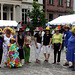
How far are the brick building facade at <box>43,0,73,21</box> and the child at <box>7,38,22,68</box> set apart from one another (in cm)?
2328

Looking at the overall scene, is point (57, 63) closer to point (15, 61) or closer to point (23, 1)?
point (15, 61)

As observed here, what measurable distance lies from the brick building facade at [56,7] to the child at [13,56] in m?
23.3

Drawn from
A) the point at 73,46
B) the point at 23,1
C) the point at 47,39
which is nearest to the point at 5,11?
the point at 23,1

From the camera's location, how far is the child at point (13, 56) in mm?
7086

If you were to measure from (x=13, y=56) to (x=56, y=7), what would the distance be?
25683 mm

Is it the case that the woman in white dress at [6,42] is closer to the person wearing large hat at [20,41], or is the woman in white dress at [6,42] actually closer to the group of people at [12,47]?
the group of people at [12,47]

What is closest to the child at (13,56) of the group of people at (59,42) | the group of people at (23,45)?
the group of people at (23,45)

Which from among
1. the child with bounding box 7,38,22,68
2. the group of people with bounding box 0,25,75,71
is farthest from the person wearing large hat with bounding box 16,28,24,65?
the child with bounding box 7,38,22,68

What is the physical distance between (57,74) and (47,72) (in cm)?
45

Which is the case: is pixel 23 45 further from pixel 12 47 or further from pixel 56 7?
pixel 56 7

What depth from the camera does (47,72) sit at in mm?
6508

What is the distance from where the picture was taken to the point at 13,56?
23.3 feet

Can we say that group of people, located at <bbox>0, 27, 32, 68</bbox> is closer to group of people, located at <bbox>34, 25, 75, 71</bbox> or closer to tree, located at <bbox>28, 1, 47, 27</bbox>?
group of people, located at <bbox>34, 25, 75, 71</bbox>

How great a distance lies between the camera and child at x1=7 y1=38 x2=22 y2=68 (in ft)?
23.2
